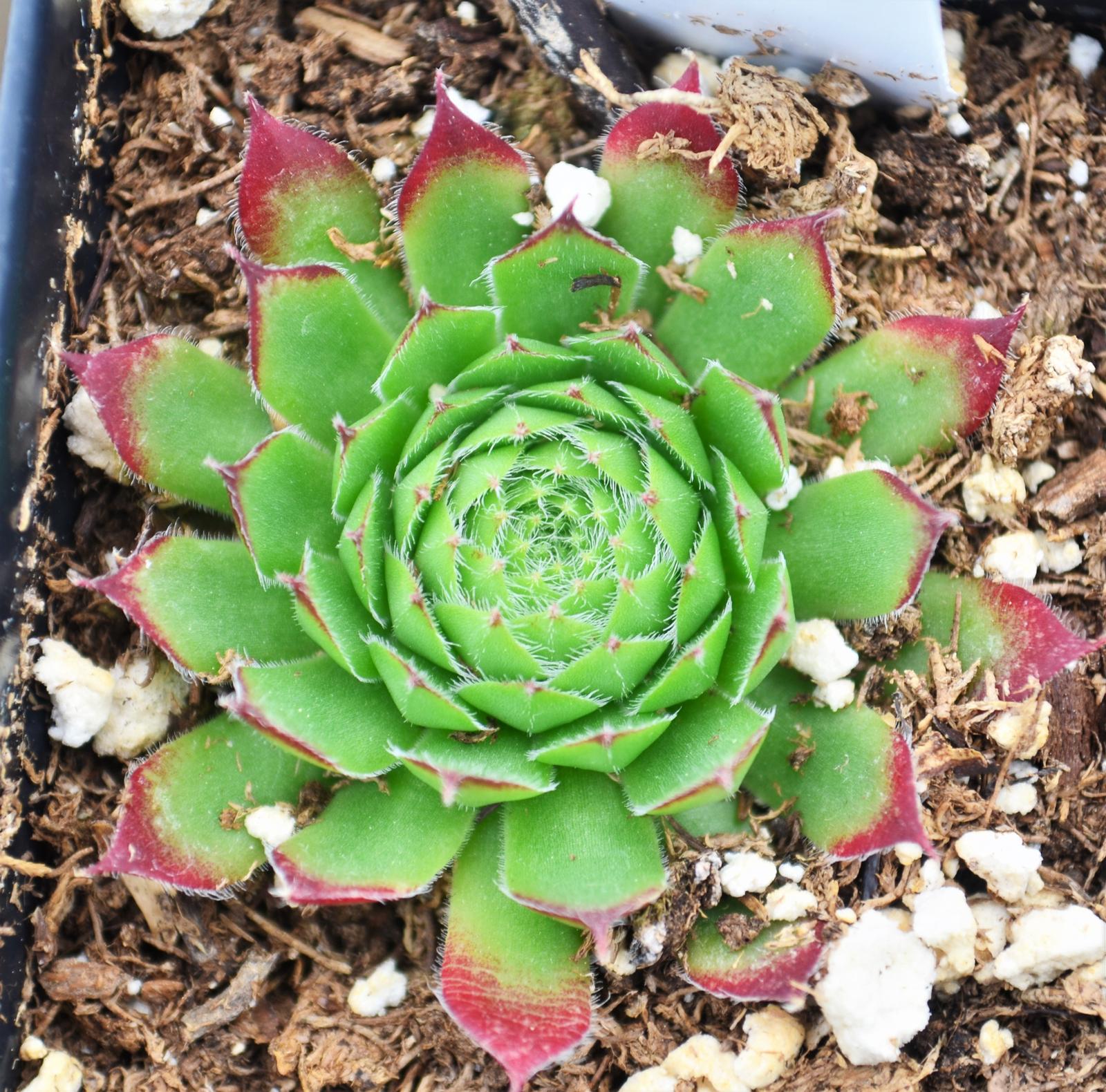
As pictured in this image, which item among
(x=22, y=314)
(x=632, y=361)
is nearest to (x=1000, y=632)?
(x=632, y=361)

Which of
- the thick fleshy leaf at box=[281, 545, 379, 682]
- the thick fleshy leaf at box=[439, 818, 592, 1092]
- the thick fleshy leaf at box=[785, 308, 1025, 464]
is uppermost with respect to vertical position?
the thick fleshy leaf at box=[785, 308, 1025, 464]

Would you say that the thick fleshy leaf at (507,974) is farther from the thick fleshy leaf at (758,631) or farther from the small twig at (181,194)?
the small twig at (181,194)

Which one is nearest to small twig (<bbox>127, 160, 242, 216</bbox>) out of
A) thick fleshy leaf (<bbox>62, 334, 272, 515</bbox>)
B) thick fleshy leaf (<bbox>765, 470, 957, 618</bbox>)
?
thick fleshy leaf (<bbox>62, 334, 272, 515</bbox>)

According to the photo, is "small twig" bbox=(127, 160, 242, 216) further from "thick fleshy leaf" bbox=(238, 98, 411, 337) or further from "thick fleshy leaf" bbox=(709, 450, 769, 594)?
"thick fleshy leaf" bbox=(709, 450, 769, 594)

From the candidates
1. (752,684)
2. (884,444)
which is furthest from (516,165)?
(752,684)

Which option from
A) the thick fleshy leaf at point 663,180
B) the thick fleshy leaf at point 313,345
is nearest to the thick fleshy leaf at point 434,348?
the thick fleshy leaf at point 313,345

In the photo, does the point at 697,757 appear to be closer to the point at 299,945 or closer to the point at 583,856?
the point at 583,856

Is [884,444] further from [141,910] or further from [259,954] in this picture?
[141,910]
